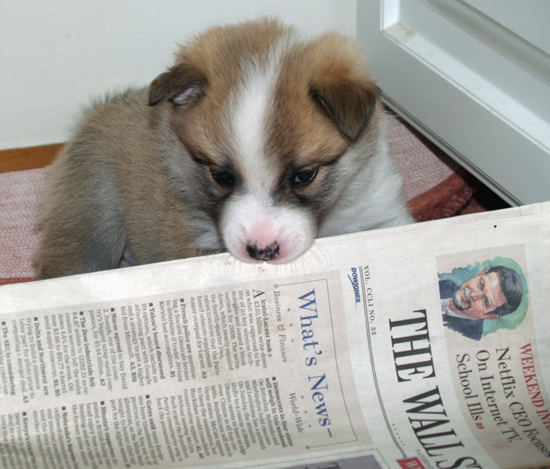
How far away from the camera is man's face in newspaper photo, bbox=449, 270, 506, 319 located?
1488 millimetres

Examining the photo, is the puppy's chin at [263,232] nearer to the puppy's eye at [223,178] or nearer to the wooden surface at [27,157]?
the puppy's eye at [223,178]

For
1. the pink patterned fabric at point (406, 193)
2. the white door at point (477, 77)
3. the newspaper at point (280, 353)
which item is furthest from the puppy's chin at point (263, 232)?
the pink patterned fabric at point (406, 193)

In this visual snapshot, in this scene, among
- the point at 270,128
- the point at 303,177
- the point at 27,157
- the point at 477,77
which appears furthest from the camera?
the point at 27,157

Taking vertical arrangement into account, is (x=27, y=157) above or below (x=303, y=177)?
below

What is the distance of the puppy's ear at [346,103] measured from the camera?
1354mm

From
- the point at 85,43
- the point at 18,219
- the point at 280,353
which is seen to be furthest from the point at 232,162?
the point at 18,219

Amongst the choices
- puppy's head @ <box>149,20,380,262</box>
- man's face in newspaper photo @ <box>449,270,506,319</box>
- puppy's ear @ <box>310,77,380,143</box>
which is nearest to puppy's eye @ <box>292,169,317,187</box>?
puppy's head @ <box>149,20,380,262</box>

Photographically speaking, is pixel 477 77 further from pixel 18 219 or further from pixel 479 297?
pixel 18 219

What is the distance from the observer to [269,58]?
1478 millimetres

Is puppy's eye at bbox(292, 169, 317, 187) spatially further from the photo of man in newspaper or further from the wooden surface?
the wooden surface

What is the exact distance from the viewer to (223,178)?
4.83 feet

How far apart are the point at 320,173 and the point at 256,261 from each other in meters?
0.27

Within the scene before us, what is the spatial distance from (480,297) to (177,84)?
2.95ft

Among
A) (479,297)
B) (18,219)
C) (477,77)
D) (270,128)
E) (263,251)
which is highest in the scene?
(270,128)
